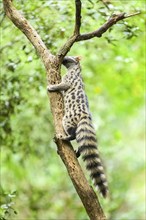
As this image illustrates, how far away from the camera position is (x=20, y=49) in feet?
22.5

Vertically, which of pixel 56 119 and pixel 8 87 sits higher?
pixel 56 119

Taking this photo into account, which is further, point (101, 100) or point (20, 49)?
point (101, 100)

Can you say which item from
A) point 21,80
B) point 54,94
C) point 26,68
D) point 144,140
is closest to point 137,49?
point 26,68

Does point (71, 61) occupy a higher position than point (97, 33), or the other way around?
point (97, 33)

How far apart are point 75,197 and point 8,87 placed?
13.4 feet

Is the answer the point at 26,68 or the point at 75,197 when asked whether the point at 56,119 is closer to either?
the point at 26,68

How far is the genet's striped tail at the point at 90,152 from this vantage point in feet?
15.3

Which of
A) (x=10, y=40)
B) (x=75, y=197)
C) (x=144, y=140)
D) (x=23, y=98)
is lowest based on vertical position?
(x=144, y=140)

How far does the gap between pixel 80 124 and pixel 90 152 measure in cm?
40

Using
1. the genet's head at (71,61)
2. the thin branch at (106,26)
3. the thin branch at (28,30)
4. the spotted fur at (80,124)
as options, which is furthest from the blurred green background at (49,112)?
the thin branch at (106,26)

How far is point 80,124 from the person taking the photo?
519cm

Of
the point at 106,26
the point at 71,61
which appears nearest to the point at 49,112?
the point at 71,61

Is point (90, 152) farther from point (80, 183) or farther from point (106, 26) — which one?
point (106, 26)

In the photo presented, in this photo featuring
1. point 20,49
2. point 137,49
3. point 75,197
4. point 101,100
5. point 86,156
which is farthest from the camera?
point 101,100
